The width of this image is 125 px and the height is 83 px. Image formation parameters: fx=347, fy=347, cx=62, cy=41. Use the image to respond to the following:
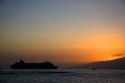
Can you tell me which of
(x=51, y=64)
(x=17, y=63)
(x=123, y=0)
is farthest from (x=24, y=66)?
(x=123, y=0)

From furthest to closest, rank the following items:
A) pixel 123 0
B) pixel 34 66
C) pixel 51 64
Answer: pixel 51 64, pixel 34 66, pixel 123 0

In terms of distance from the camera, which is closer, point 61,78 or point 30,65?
point 61,78

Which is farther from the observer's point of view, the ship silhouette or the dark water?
the ship silhouette

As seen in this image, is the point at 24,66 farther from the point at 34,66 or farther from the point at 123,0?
the point at 123,0

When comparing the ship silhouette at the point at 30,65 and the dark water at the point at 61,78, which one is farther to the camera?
the ship silhouette at the point at 30,65

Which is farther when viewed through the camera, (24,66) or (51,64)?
(51,64)

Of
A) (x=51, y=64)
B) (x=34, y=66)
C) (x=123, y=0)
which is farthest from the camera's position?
(x=51, y=64)

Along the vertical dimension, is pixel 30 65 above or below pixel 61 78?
above

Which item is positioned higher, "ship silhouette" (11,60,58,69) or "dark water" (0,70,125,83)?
"ship silhouette" (11,60,58,69)

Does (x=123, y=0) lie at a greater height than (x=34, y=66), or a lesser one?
lesser

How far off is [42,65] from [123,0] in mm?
95954

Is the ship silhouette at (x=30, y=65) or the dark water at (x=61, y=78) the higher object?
the ship silhouette at (x=30, y=65)

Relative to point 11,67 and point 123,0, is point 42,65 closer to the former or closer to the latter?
point 11,67

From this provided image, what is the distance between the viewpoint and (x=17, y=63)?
112 metres
